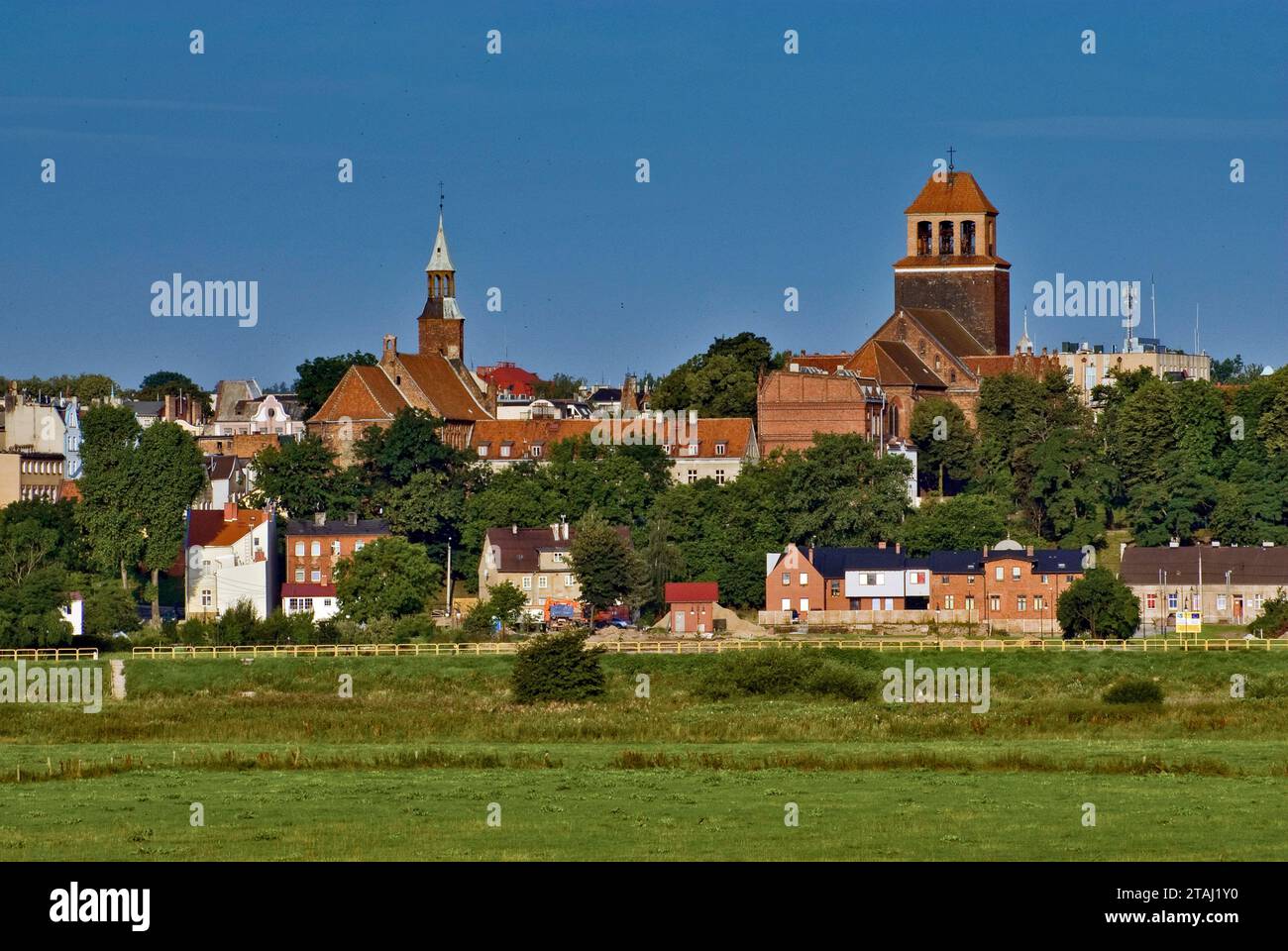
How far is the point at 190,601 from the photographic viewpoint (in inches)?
3954

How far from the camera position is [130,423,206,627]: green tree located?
103812mm

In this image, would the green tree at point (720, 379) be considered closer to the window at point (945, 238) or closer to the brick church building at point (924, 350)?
the brick church building at point (924, 350)

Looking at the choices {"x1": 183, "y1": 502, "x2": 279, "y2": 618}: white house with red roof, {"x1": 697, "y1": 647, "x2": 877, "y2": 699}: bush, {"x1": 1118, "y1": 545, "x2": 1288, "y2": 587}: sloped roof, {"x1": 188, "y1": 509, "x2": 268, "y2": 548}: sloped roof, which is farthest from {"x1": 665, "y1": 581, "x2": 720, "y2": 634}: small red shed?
{"x1": 697, "y1": 647, "x2": 877, "y2": 699}: bush

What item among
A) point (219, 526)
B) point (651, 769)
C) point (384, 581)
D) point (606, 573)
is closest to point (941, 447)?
point (606, 573)

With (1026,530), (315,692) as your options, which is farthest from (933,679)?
(1026,530)

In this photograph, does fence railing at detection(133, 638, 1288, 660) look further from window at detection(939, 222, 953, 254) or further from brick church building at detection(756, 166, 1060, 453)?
window at detection(939, 222, 953, 254)

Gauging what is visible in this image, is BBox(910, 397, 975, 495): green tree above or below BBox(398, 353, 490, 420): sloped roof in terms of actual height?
below

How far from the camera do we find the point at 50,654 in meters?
79.0

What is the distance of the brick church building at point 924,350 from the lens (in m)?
120

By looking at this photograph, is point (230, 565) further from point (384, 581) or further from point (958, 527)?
point (958, 527)

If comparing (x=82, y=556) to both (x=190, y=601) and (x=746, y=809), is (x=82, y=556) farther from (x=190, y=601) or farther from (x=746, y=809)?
(x=746, y=809)

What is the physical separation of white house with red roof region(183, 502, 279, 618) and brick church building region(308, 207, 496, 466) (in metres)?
14.9

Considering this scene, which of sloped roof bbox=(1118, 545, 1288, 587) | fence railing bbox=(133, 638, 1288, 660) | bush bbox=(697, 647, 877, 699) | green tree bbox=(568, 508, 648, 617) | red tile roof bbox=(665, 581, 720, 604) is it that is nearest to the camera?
bush bbox=(697, 647, 877, 699)

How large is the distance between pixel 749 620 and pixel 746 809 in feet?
193
